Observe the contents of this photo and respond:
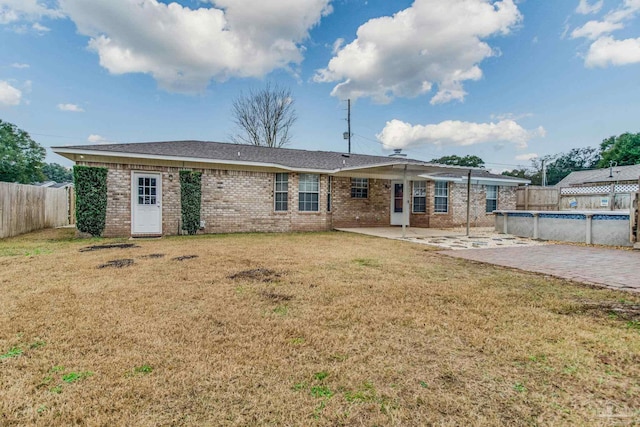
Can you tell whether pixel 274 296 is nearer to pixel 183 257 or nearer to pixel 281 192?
pixel 183 257

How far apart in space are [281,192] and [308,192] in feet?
4.03

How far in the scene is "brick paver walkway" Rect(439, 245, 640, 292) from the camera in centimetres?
494

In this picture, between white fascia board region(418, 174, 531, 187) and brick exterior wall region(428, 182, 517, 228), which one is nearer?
white fascia board region(418, 174, 531, 187)

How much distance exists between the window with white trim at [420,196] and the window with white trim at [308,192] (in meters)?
5.26

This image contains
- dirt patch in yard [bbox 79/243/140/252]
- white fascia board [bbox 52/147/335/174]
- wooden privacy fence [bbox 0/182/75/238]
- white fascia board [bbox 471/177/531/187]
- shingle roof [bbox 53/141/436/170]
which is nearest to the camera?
dirt patch in yard [bbox 79/243/140/252]

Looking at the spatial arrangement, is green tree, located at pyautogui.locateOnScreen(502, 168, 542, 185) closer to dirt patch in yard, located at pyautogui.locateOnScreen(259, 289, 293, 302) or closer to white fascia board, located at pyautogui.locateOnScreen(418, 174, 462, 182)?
white fascia board, located at pyautogui.locateOnScreen(418, 174, 462, 182)

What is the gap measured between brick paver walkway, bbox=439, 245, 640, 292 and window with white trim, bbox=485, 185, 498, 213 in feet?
26.8

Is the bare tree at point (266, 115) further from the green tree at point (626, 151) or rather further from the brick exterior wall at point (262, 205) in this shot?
the green tree at point (626, 151)

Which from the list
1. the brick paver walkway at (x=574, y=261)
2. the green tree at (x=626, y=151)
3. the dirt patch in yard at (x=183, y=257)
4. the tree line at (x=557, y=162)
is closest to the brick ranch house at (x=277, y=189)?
the brick paver walkway at (x=574, y=261)

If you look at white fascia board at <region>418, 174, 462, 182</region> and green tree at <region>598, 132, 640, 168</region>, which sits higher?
green tree at <region>598, 132, 640, 168</region>

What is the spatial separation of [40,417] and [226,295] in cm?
233

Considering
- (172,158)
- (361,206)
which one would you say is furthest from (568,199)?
(172,158)

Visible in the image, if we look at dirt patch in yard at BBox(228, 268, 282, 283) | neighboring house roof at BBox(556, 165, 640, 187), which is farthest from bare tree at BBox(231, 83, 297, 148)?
neighboring house roof at BBox(556, 165, 640, 187)

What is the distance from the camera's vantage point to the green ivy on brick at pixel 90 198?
9.77 meters
